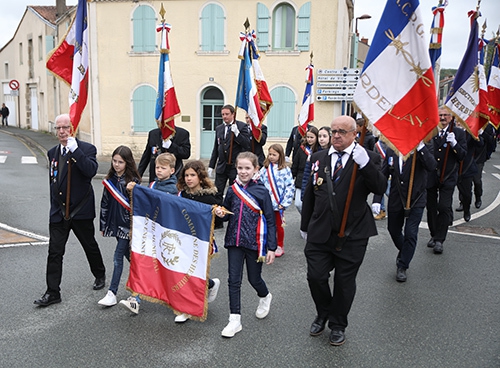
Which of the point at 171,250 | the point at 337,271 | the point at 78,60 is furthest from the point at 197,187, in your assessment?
the point at 78,60

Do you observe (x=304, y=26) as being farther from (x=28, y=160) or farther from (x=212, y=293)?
(x=212, y=293)

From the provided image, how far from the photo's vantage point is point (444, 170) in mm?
6910

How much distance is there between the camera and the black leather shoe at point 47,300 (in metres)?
4.92

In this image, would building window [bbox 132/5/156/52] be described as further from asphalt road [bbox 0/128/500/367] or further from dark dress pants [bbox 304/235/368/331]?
dark dress pants [bbox 304/235/368/331]

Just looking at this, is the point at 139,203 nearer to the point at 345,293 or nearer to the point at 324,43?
the point at 345,293

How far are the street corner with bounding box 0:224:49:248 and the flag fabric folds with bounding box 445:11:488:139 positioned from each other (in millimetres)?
6419

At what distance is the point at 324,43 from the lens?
17.0m

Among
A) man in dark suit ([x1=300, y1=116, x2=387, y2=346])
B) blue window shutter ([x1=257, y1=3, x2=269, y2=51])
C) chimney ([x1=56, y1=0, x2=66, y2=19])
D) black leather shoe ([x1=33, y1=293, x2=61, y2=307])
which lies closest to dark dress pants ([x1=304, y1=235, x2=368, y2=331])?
man in dark suit ([x1=300, y1=116, x2=387, y2=346])

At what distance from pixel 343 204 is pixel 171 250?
172 cm

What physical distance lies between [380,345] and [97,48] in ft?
55.5

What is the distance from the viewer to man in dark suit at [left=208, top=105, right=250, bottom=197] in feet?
26.9

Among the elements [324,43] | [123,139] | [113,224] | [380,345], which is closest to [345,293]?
[380,345]

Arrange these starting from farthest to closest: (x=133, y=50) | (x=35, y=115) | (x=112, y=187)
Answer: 1. (x=35, y=115)
2. (x=133, y=50)
3. (x=112, y=187)

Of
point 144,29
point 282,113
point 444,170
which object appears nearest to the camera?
point 444,170
